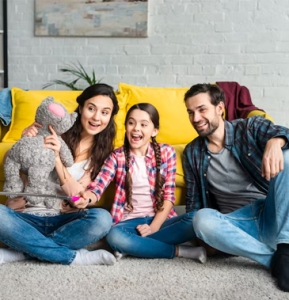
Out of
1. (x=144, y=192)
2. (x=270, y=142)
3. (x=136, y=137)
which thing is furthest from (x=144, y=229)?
(x=270, y=142)

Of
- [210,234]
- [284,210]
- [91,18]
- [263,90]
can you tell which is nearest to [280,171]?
[284,210]

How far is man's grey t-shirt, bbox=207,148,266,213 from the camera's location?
1888mm

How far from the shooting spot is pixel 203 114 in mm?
1881

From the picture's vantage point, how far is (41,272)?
1649 mm

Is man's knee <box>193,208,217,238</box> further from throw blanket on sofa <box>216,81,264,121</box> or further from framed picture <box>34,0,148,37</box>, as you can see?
framed picture <box>34,0,148,37</box>

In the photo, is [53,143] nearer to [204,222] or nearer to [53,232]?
[53,232]

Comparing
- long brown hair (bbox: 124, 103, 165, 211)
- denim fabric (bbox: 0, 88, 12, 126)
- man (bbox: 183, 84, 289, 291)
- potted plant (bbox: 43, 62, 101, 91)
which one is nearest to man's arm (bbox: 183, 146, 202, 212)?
man (bbox: 183, 84, 289, 291)

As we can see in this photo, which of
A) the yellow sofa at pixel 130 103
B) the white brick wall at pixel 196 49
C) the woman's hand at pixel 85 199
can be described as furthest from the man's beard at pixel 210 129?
the white brick wall at pixel 196 49

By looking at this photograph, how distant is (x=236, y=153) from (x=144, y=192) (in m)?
0.42

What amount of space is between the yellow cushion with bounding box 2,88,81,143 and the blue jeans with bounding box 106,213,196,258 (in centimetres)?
104

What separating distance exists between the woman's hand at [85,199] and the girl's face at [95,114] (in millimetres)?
277

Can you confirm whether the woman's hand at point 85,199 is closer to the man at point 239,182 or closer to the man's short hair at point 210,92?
the man at point 239,182

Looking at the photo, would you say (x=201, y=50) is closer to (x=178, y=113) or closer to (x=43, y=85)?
(x=178, y=113)

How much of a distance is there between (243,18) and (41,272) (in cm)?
256
